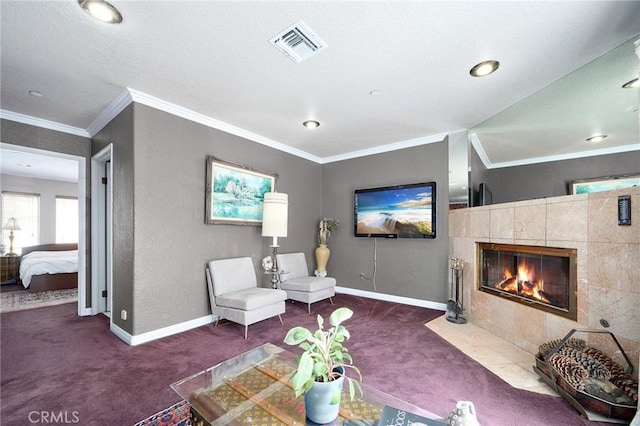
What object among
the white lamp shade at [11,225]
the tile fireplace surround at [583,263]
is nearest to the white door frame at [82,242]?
the white lamp shade at [11,225]

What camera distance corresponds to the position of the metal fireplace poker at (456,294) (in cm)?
340

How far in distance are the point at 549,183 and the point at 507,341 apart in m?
1.62

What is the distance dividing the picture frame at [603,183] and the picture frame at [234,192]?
345 cm

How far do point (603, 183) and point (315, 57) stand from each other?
7.82 feet

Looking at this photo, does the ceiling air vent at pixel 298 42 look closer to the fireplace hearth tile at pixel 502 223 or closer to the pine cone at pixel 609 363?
the fireplace hearth tile at pixel 502 223

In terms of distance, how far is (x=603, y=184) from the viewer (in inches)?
79.4

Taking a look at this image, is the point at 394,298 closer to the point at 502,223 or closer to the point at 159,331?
the point at 502,223

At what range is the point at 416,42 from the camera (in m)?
1.99

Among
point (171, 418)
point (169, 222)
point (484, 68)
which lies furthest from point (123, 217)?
point (484, 68)

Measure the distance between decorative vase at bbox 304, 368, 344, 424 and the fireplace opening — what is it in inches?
87.6

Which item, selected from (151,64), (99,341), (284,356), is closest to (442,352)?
(284,356)

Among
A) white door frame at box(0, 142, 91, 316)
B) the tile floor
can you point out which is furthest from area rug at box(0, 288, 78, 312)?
the tile floor

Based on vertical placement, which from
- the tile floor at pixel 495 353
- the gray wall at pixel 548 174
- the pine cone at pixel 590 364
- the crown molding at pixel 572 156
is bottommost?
the tile floor at pixel 495 353

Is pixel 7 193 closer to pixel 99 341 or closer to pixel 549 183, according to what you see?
pixel 99 341
